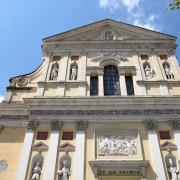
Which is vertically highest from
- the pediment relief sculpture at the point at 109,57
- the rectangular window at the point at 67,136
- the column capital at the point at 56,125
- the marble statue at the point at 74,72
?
the pediment relief sculpture at the point at 109,57

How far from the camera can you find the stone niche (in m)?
14.6

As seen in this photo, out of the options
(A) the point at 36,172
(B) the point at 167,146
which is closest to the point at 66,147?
(A) the point at 36,172

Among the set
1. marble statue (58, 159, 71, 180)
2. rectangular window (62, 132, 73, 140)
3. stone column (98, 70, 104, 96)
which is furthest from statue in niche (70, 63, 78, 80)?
marble statue (58, 159, 71, 180)

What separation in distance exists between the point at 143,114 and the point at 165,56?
6.31 metres

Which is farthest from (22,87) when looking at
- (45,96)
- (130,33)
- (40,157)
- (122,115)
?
(130,33)

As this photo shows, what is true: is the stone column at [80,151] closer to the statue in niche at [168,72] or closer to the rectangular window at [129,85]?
the rectangular window at [129,85]

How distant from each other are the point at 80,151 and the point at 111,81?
611 cm

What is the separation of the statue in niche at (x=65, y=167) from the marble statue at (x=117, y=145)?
168cm

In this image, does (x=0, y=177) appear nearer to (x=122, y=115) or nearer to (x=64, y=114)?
(x=64, y=114)

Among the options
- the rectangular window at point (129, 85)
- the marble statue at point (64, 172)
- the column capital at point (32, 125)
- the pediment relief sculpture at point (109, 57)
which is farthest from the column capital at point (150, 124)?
the column capital at point (32, 125)

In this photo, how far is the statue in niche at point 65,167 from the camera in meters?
13.9

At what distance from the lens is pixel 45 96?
683 inches

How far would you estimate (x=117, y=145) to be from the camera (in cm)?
1507

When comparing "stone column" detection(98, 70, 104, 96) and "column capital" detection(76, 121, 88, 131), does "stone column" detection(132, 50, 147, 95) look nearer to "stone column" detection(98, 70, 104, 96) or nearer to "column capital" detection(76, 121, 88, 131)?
"stone column" detection(98, 70, 104, 96)
